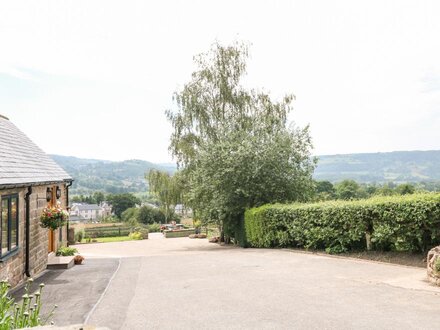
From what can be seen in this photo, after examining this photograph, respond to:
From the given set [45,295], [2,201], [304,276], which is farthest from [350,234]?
[2,201]

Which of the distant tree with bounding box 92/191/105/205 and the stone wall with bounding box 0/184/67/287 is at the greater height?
the stone wall with bounding box 0/184/67/287

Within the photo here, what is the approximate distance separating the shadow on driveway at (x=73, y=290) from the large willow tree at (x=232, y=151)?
30.2 feet

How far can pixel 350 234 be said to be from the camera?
1321 cm

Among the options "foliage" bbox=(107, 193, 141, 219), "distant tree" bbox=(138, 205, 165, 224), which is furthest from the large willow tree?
"foliage" bbox=(107, 193, 141, 219)

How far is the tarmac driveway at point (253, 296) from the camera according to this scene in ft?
20.9

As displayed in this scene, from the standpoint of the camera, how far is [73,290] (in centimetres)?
895

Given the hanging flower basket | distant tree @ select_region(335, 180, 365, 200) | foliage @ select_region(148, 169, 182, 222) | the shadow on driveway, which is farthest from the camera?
distant tree @ select_region(335, 180, 365, 200)

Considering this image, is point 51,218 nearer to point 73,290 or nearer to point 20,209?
point 20,209

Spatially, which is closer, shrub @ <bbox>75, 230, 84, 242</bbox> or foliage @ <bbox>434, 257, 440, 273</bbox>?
foliage @ <bbox>434, 257, 440, 273</bbox>

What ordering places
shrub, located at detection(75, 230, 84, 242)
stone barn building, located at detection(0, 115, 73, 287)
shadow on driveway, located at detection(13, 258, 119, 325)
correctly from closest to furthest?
1. shadow on driveway, located at detection(13, 258, 119, 325)
2. stone barn building, located at detection(0, 115, 73, 287)
3. shrub, located at detection(75, 230, 84, 242)

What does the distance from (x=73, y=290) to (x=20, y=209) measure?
246 cm

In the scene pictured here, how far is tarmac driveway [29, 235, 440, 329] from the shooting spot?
20.9 ft

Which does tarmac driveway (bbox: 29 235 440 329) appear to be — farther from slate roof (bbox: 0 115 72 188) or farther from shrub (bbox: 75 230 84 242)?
shrub (bbox: 75 230 84 242)

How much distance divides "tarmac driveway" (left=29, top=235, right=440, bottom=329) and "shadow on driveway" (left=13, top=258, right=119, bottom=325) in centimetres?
2
